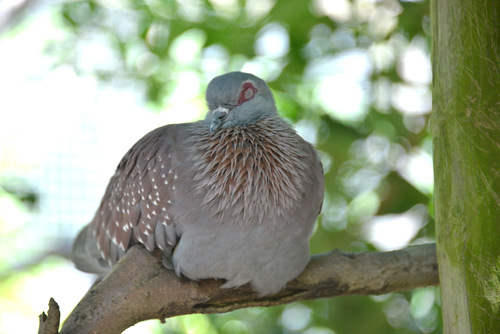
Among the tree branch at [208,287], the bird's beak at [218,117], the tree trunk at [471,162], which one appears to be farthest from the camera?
the bird's beak at [218,117]

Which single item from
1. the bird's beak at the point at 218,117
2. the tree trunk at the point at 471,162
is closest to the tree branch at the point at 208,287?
the bird's beak at the point at 218,117

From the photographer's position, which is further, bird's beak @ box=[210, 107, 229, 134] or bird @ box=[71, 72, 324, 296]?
bird's beak @ box=[210, 107, 229, 134]

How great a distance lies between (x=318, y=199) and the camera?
2500 mm

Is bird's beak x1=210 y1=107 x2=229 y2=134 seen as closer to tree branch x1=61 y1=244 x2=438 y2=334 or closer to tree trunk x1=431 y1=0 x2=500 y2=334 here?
tree branch x1=61 y1=244 x2=438 y2=334

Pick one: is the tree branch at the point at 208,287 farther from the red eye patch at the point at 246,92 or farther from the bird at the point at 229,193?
the red eye patch at the point at 246,92

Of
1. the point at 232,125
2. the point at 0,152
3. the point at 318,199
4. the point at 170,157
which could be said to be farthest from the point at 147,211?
the point at 0,152

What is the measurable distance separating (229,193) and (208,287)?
0.46 metres

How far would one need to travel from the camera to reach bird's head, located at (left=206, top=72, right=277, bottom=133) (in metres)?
2.46

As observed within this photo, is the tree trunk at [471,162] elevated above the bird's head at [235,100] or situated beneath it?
situated beneath

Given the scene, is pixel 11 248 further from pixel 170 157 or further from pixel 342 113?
pixel 342 113

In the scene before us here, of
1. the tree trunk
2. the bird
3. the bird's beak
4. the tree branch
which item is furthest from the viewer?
the bird's beak

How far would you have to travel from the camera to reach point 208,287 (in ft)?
8.03

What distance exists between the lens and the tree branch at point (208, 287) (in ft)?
7.02

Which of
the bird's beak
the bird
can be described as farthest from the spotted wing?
the bird's beak
